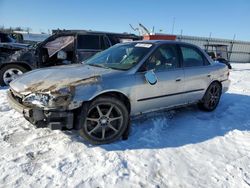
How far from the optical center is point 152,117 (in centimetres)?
517

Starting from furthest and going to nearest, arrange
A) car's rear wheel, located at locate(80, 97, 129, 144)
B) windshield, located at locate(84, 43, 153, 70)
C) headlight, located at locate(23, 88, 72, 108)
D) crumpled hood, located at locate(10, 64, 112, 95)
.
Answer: windshield, located at locate(84, 43, 153, 70)
car's rear wheel, located at locate(80, 97, 129, 144)
crumpled hood, located at locate(10, 64, 112, 95)
headlight, located at locate(23, 88, 72, 108)

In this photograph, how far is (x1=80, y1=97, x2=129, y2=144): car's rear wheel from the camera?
3.79 meters

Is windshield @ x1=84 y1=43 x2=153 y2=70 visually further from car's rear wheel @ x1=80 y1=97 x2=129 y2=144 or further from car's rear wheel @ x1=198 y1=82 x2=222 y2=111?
car's rear wheel @ x1=198 y1=82 x2=222 y2=111

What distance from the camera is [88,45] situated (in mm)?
7844

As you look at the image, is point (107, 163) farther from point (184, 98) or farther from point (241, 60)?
point (241, 60)

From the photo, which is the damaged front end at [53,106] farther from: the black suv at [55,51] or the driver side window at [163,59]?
the black suv at [55,51]

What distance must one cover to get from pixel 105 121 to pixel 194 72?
7.31 ft

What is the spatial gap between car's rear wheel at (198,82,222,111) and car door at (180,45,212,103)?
0.63ft

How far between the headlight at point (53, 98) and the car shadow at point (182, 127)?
81 cm

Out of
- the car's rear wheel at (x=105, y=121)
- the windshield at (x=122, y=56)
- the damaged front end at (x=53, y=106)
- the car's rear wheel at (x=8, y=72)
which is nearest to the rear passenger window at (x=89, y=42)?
the car's rear wheel at (x=8, y=72)

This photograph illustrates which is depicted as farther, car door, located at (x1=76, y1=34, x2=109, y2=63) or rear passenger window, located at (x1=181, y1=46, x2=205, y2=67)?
car door, located at (x1=76, y1=34, x2=109, y2=63)

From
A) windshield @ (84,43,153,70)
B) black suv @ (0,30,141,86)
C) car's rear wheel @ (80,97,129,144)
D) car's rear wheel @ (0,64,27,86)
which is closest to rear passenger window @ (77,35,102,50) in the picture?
black suv @ (0,30,141,86)

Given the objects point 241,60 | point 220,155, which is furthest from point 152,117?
point 241,60

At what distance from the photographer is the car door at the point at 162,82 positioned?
4.25 m
